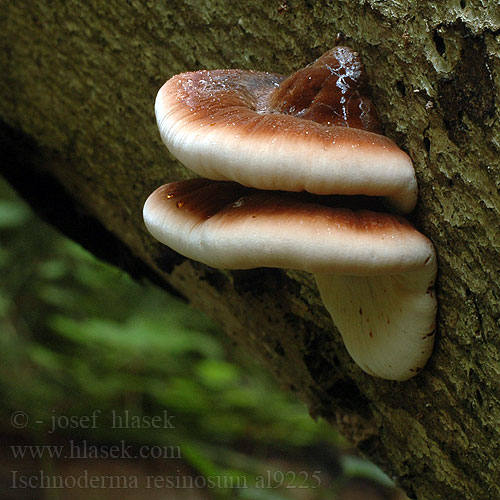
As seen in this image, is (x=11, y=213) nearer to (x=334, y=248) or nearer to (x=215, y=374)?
(x=215, y=374)

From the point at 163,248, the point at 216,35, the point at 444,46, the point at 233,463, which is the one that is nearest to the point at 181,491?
the point at 233,463

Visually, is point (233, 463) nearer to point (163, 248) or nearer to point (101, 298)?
point (101, 298)

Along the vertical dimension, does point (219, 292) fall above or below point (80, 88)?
below

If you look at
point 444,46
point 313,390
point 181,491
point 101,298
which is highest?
point 444,46

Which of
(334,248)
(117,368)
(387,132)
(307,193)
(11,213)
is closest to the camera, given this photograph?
(334,248)

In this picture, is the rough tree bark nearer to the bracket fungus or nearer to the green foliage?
the bracket fungus

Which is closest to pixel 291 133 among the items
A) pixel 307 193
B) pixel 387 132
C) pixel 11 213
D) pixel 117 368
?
pixel 307 193
